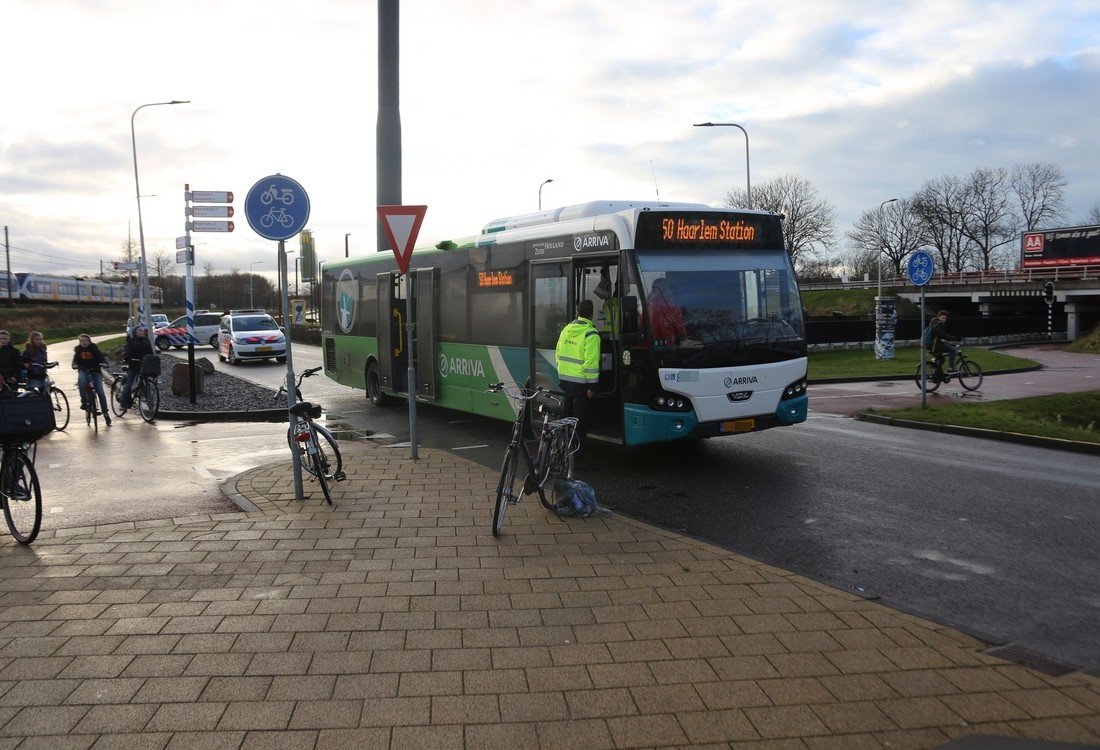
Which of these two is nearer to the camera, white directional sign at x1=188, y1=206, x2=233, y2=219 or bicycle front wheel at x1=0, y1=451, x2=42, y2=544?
bicycle front wheel at x1=0, y1=451, x2=42, y2=544

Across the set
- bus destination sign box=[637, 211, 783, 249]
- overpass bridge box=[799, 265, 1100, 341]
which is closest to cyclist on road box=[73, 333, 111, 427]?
bus destination sign box=[637, 211, 783, 249]

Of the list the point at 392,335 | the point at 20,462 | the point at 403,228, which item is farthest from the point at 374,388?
the point at 20,462

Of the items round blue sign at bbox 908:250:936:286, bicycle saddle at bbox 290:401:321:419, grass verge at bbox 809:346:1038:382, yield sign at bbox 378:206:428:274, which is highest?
yield sign at bbox 378:206:428:274

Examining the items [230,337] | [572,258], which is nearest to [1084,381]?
[572,258]

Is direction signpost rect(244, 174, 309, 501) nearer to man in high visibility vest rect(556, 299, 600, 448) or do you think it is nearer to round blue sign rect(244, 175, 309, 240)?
round blue sign rect(244, 175, 309, 240)

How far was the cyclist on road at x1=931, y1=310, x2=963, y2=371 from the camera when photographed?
17.9m

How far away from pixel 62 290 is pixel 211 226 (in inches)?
2373

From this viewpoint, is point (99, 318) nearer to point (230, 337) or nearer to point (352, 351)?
point (230, 337)

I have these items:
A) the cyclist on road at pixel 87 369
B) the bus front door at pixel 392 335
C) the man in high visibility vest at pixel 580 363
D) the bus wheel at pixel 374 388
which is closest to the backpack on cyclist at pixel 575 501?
the man in high visibility vest at pixel 580 363

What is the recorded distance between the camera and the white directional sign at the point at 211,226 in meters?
21.7

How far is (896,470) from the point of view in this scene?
9477 mm

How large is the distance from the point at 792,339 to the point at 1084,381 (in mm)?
14924

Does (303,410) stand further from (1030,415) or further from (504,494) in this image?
(1030,415)

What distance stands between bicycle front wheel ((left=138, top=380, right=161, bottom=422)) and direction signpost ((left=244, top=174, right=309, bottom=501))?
7.79 m
